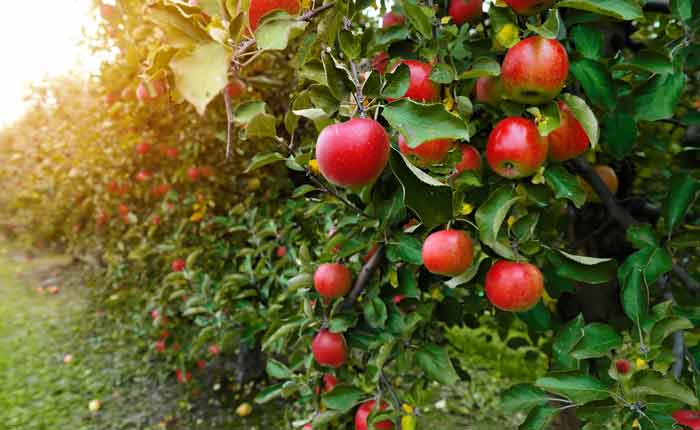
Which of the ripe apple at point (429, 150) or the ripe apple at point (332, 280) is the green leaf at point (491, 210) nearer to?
the ripe apple at point (429, 150)

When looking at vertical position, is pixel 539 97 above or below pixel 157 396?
above

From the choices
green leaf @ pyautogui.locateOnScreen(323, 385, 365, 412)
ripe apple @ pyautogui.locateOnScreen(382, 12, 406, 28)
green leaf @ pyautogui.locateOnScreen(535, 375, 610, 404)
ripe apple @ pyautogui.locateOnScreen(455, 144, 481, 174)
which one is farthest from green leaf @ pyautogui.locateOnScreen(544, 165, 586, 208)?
green leaf @ pyautogui.locateOnScreen(323, 385, 365, 412)

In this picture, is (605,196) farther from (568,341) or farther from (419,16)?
(419,16)

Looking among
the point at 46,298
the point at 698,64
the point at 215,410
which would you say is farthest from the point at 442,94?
the point at 46,298

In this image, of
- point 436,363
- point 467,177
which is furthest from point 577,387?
point 467,177

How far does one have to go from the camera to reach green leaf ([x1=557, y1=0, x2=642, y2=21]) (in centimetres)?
69

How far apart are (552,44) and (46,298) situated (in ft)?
23.3

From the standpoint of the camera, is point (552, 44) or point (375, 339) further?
point (375, 339)

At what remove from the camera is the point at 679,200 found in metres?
1.00

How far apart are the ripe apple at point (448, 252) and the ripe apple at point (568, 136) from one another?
0.23m

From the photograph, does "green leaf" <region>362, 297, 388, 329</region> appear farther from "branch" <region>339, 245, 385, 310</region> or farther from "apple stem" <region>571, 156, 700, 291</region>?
"apple stem" <region>571, 156, 700, 291</region>

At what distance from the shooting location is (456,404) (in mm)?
2979

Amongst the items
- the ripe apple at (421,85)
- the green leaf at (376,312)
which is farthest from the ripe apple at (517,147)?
the green leaf at (376,312)

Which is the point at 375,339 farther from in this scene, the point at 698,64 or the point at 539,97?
the point at 698,64
